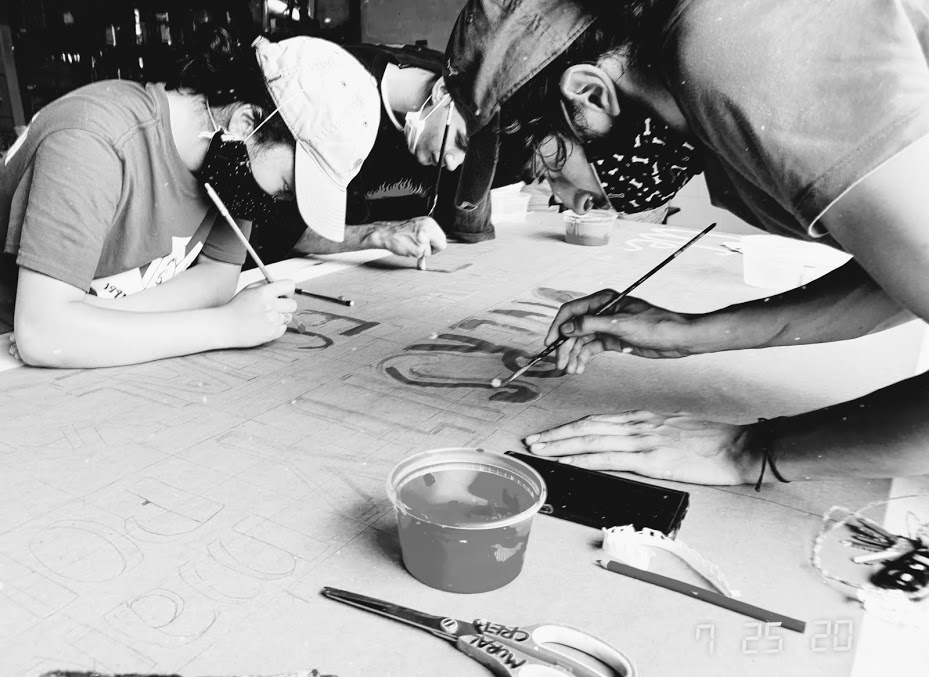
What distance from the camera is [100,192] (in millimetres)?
1311

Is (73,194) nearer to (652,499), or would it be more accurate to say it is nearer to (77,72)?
(652,499)

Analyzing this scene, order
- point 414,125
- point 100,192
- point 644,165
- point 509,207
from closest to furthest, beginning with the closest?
point 644,165 → point 100,192 → point 414,125 → point 509,207

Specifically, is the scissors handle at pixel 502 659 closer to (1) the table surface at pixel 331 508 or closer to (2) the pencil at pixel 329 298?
(1) the table surface at pixel 331 508

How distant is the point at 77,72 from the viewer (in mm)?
3664

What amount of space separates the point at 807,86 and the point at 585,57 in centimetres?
29

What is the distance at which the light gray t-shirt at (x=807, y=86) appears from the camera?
67 cm

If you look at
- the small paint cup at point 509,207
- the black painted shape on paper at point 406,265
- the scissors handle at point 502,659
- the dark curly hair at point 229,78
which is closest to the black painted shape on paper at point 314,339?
the dark curly hair at point 229,78

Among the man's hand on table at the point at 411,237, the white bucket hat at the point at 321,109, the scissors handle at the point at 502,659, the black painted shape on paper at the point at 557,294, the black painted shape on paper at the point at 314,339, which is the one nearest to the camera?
the scissors handle at the point at 502,659

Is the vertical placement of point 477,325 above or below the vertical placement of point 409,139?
below

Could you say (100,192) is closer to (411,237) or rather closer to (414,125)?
(414,125)

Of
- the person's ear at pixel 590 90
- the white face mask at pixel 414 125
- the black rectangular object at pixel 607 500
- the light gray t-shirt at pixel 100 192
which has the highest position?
the person's ear at pixel 590 90

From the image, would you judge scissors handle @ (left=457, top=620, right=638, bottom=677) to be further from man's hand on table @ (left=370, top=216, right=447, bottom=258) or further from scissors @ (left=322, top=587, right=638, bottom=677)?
man's hand on table @ (left=370, top=216, right=447, bottom=258)

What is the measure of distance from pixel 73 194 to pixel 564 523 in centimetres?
105

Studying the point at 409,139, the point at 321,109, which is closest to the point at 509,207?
the point at 409,139
